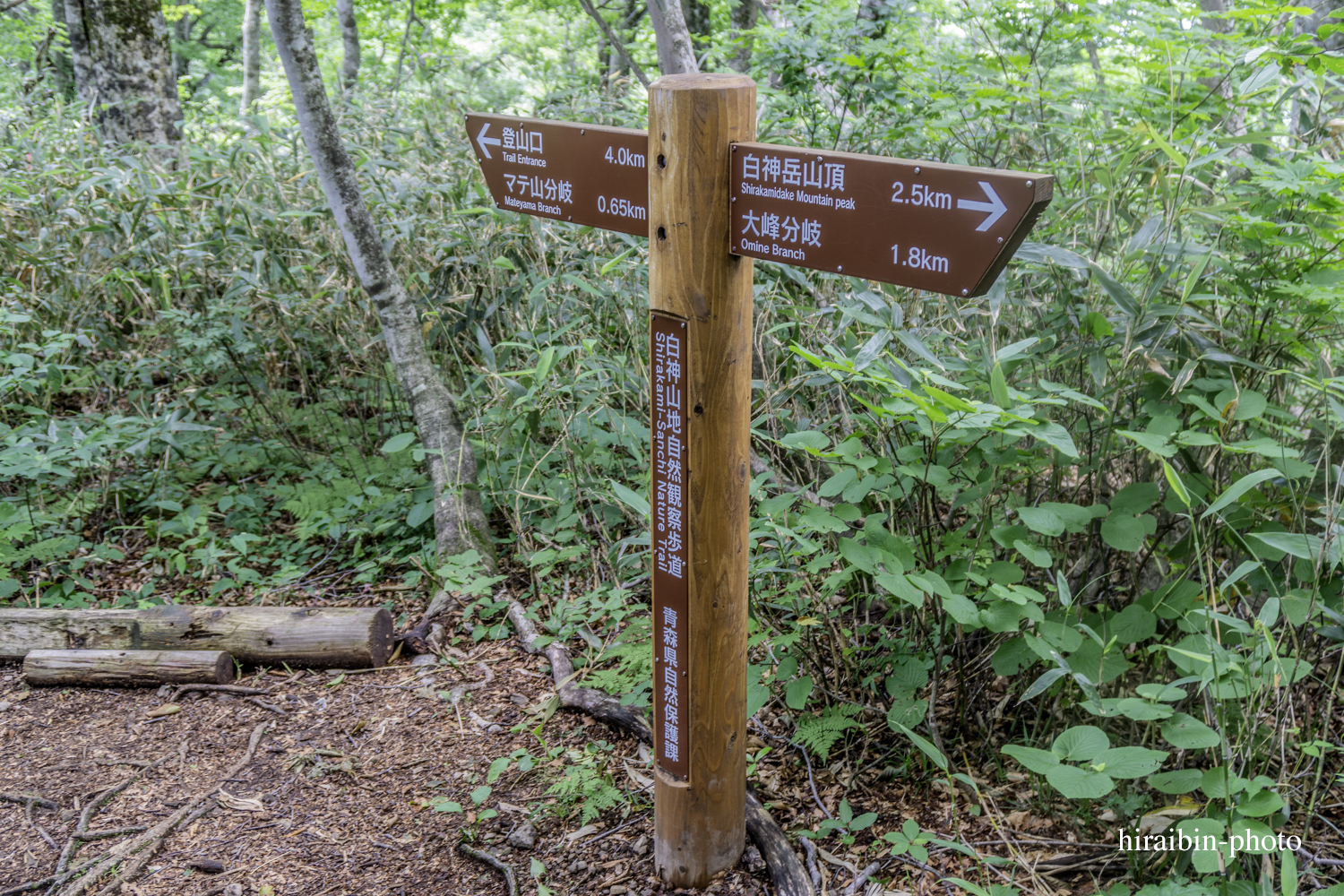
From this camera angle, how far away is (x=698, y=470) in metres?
1.97

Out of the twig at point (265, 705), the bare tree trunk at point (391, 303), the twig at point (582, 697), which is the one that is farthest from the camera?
the bare tree trunk at point (391, 303)

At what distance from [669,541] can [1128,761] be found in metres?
1.04

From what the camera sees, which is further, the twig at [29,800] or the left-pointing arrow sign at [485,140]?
the twig at [29,800]

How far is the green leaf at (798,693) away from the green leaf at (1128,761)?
79 centimetres

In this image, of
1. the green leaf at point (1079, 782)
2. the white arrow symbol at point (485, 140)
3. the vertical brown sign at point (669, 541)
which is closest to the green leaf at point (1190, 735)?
the green leaf at point (1079, 782)

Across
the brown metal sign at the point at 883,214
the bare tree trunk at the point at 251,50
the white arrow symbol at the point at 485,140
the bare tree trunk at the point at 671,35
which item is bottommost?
the brown metal sign at the point at 883,214

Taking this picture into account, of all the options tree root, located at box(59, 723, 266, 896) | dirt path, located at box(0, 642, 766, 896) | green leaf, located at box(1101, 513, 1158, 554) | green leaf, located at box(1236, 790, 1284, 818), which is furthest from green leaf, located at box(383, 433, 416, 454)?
green leaf, located at box(1236, 790, 1284, 818)

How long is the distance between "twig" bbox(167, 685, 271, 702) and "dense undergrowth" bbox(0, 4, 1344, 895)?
2.18 feet

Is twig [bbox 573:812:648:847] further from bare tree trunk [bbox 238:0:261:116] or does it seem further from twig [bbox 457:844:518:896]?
bare tree trunk [bbox 238:0:261:116]

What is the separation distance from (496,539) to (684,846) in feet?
6.84

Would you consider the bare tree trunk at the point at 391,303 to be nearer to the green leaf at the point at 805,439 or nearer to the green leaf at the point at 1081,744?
the green leaf at the point at 805,439

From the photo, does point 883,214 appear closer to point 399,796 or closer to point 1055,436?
point 1055,436

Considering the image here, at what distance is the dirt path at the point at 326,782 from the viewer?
243 cm

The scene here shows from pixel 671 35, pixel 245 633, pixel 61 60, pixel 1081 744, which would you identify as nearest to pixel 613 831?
pixel 1081 744
